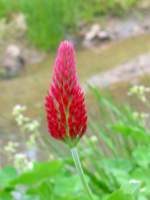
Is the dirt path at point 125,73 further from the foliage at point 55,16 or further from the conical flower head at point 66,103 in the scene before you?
the conical flower head at point 66,103

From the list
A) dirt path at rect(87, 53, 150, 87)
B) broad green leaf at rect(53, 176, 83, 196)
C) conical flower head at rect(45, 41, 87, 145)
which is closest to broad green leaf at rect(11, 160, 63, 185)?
broad green leaf at rect(53, 176, 83, 196)

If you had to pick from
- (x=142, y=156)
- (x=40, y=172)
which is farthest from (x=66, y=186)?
(x=142, y=156)

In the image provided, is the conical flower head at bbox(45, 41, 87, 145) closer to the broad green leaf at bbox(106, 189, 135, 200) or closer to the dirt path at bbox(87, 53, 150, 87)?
the broad green leaf at bbox(106, 189, 135, 200)

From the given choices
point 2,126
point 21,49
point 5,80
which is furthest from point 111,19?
point 2,126

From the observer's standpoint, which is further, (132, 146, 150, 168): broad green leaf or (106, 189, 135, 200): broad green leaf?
(132, 146, 150, 168): broad green leaf

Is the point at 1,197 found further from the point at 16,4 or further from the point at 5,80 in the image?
the point at 16,4

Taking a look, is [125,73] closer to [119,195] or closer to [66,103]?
[119,195]
